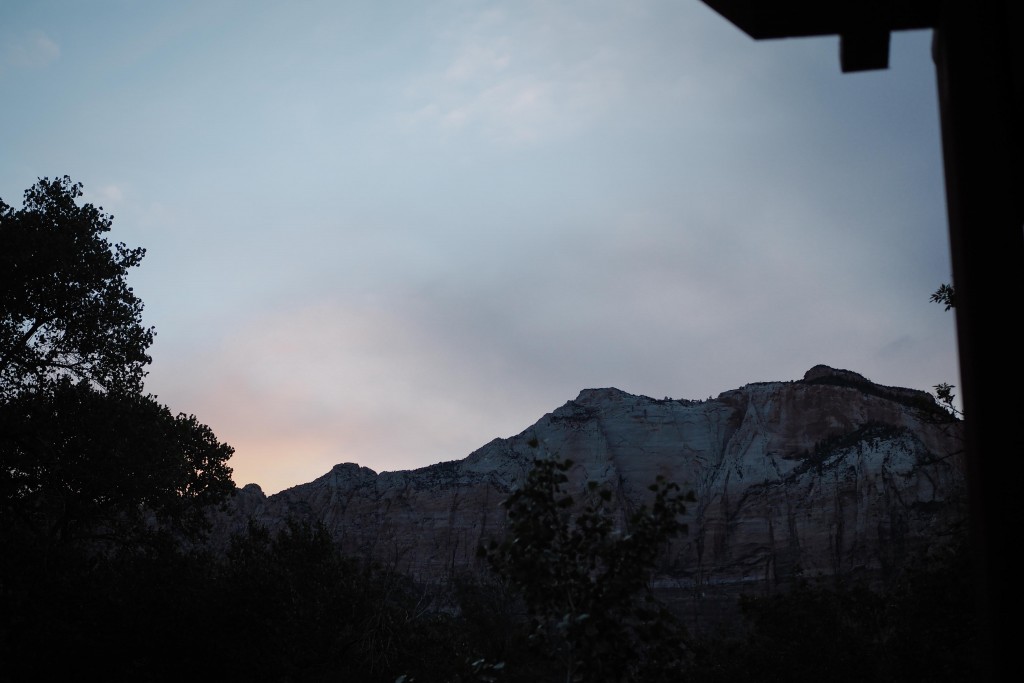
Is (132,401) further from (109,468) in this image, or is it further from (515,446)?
(515,446)

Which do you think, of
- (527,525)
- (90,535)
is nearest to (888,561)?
(90,535)

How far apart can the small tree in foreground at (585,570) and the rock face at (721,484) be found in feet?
254

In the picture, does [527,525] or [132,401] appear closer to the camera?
[527,525]

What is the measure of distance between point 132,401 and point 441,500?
86.7m

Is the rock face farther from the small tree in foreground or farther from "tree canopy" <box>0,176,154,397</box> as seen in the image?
the small tree in foreground

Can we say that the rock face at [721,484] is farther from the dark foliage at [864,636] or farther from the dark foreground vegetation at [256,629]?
the dark foreground vegetation at [256,629]

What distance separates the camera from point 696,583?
87375 millimetres

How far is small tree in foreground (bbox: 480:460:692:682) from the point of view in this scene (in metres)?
5.04

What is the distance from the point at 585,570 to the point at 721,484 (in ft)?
311

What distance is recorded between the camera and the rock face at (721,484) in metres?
82.8

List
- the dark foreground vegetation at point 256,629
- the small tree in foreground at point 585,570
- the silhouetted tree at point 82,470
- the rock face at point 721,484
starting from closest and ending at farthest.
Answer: the small tree in foreground at point 585,570 → the dark foreground vegetation at point 256,629 → the silhouetted tree at point 82,470 → the rock face at point 721,484

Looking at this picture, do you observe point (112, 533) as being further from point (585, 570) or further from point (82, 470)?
point (585, 570)

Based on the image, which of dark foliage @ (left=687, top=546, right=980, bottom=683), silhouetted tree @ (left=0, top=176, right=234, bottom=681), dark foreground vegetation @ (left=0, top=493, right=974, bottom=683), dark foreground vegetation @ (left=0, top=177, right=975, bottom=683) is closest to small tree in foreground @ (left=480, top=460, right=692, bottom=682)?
dark foreground vegetation @ (left=0, top=493, right=974, bottom=683)

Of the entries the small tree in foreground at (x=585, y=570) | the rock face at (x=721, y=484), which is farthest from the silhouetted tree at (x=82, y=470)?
the rock face at (x=721, y=484)
